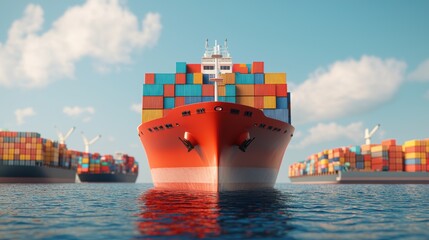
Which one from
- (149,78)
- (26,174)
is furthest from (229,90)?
(26,174)

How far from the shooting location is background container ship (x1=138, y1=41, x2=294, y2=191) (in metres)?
25.7

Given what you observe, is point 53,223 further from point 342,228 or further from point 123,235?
point 342,228

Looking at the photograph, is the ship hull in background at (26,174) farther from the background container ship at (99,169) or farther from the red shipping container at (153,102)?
the red shipping container at (153,102)

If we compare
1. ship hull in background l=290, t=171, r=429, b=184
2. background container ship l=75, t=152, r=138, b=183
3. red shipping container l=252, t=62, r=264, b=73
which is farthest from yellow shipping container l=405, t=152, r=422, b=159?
background container ship l=75, t=152, r=138, b=183

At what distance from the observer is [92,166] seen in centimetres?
11994

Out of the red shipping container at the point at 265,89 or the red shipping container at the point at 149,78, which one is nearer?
the red shipping container at the point at 265,89

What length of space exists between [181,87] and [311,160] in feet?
291

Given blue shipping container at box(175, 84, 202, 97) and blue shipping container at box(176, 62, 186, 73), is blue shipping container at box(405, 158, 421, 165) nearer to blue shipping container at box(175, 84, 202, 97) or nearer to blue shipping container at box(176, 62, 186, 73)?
blue shipping container at box(176, 62, 186, 73)

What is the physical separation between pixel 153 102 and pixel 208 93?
5.41 m

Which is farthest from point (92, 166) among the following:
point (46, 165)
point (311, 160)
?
point (311, 160)

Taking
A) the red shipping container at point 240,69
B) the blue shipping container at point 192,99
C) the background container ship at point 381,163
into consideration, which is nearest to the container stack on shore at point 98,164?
the background container ship at point 381,163

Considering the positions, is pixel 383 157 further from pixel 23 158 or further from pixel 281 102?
pixel 23 158

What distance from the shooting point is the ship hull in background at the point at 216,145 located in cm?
2536

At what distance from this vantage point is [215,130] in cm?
2514
